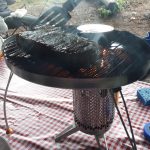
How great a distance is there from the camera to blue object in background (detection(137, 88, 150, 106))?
9.99 feet

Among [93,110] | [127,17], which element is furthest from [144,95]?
[127,17]

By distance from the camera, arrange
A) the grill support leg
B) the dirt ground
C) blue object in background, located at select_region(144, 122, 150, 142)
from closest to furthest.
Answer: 1. the grill support leg
2. blue object in background, located at select_region(144, 122, 150, 142)
3. the dirt ground

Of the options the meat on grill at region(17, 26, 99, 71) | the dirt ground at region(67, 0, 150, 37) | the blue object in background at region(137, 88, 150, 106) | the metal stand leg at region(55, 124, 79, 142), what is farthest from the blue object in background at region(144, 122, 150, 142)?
the dirt ground at region(67, 0, 150, 37)

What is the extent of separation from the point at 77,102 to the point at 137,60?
2.26 feet

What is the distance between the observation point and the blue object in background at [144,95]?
305 centimetres

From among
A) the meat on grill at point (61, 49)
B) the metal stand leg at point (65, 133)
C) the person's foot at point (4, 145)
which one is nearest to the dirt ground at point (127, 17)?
the metal stand leg at point (65, 133)

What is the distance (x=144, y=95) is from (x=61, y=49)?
1.58m

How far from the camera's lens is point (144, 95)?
3.11 metres

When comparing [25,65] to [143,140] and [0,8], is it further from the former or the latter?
[0,8]

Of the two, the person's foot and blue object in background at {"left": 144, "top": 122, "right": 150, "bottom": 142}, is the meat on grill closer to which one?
the person's foot

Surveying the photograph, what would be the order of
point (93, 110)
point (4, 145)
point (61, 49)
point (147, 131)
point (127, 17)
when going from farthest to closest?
point (127, 17) → point (147, 131) → point (93, 110) → point (61, 49) → point (4, 145)

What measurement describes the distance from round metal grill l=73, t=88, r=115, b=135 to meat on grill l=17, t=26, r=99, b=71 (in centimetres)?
38

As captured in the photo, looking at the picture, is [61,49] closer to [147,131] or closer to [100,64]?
[100,64]

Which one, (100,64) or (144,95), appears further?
(144,95)
